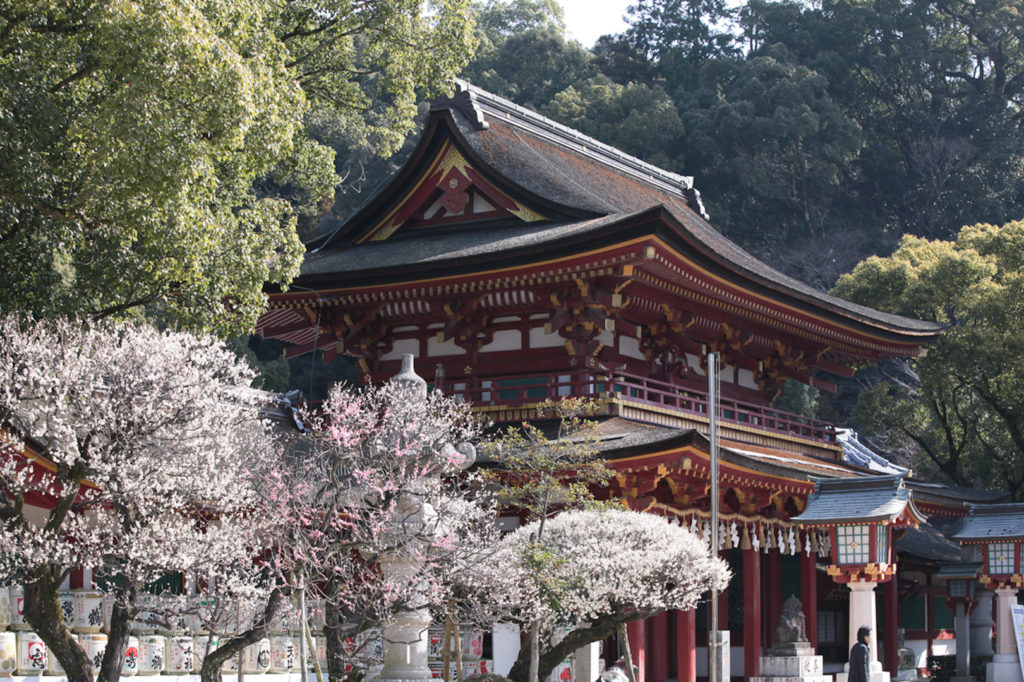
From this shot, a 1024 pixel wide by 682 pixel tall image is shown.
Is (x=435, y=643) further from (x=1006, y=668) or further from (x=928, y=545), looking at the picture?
(x=928, y=545)

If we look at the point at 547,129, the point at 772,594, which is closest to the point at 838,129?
the point at 547,129

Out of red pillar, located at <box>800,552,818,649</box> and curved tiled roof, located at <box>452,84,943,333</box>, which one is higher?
curved tiled roof, located at <box>452,84,943,333</box>

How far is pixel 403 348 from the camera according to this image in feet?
82.3

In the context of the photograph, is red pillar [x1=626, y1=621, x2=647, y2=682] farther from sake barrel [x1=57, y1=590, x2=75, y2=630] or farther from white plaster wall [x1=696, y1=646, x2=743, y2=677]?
sake barrel [x1=57, y1=590, x2=75, y2=630]

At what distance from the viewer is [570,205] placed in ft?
76.0

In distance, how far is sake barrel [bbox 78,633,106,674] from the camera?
16359 millimetres

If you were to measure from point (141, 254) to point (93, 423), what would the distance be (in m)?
3.32

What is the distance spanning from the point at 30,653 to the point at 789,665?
12170 mm

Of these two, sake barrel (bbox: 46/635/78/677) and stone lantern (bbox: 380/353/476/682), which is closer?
stone lantern (bbox: 380/353/476/682)

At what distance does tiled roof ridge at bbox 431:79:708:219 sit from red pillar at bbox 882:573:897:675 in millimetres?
10600

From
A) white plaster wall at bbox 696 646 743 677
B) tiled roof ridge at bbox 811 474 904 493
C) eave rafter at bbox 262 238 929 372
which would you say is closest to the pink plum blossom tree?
eave rafter at bbox 262 238 929 372

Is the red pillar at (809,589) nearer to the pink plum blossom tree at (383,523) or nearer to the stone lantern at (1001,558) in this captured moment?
the stone lantern at (1001,558)

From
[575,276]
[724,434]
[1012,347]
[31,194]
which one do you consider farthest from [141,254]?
[1012,347]

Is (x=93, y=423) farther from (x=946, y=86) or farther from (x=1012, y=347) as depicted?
(x=946, y=86)
